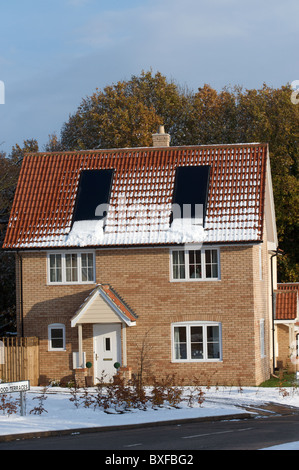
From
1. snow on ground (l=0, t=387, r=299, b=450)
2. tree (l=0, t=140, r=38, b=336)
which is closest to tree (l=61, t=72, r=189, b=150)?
tree (l=0, t=140, r=38, b=336)

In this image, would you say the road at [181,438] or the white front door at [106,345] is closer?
the road at [181,438]

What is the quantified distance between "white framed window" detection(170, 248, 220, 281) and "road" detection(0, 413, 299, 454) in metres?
10.7

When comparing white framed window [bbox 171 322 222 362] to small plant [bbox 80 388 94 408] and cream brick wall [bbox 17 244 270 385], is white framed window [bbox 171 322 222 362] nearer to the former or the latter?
cream brick wall [bbox 17 244 270 385]

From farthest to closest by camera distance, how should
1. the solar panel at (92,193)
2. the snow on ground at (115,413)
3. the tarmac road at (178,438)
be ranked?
the solar panel at (92,193) < the snow on ground at (115,413) < the tarmac road at (178,438)

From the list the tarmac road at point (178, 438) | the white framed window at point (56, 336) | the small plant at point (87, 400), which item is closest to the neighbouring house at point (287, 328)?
the white framed window at point (56, 336)

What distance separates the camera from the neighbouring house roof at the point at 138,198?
108 ft

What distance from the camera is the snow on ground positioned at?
21938 millimetres

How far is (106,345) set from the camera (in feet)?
109

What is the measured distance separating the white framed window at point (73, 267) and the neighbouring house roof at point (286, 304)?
975 cm

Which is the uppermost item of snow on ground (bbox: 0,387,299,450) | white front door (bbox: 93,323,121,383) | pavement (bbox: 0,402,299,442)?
white front door (bbox: 93,323,121,383)

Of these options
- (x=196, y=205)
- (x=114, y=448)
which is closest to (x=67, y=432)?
(x=114, y=448)

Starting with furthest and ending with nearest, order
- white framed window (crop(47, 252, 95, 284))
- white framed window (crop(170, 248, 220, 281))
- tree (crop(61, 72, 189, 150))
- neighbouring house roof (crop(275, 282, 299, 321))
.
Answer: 1. tree (crop(61, 72, 189, 150))
2. neighbouring house roof (crop(275, 282, 299, 321))
3. white framed window (crop(47, 252, 95, 284))
4. white framed window (crop(170, 248, 220, 281))

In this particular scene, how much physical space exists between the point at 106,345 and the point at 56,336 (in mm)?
2077

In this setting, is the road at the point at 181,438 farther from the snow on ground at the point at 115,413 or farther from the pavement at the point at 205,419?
the snow on ground at the point at 115,413
